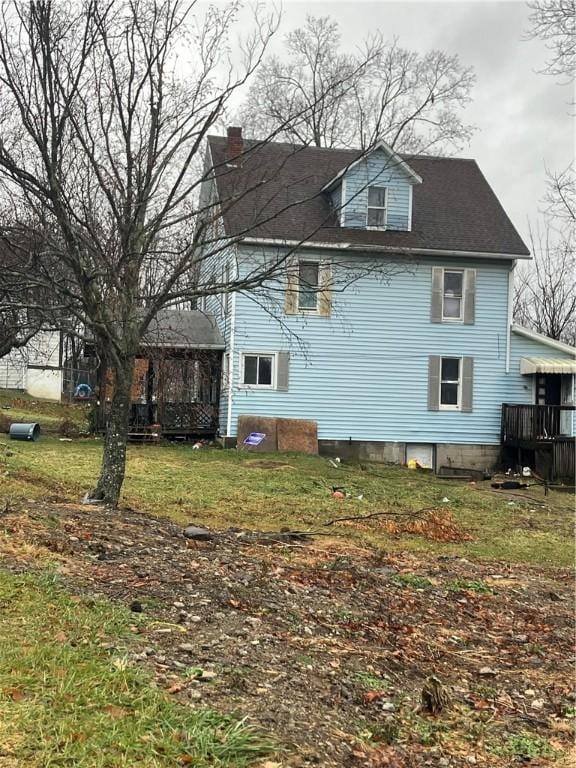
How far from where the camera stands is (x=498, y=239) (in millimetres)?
21266

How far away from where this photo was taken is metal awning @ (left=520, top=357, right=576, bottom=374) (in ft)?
66.9

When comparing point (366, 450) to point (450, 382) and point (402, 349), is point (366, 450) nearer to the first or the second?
point (402, 349)

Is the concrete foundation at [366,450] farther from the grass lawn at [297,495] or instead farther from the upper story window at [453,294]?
the upper story window at [453,294]

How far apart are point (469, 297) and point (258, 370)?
625 cm

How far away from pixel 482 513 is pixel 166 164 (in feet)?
26.1

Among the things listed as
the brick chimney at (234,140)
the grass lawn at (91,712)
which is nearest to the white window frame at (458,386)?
the brick chimney at (234,140)

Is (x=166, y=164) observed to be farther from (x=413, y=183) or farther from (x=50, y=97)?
(x=413, y=183)

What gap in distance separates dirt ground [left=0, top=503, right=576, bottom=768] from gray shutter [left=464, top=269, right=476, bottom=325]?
13528 mm

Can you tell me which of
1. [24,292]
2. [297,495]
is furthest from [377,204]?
[24,292]

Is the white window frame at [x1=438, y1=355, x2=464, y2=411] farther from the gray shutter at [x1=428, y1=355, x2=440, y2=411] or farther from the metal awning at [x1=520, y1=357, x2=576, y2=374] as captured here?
the metal awning at [x1=520, y1=357, x2=576, y2=374]

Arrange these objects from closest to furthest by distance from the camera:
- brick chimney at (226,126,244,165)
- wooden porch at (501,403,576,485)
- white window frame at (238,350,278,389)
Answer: brick chimney at (226,126,244,165), wooden porch at (501,403,576,485), white window frame at (238,350,278,389)

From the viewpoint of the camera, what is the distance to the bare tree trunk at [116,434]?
340 inches

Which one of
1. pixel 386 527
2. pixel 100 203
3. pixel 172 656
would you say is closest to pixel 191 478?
pixel 386 527

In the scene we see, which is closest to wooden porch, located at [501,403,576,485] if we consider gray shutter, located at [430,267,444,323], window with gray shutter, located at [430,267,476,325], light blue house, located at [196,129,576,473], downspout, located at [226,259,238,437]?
light blue house, located at [196,129,576,473]
